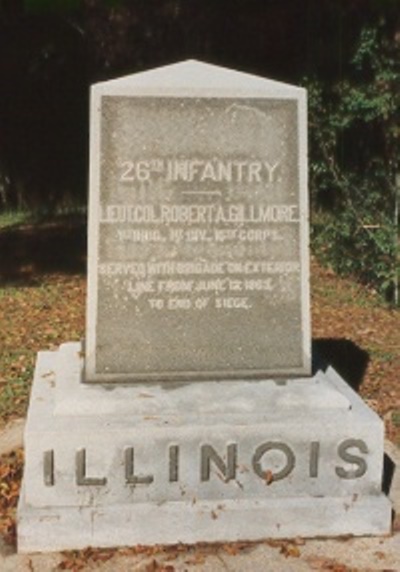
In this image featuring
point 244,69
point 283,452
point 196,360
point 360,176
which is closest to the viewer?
point 283,452

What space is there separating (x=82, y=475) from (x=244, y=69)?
47.5 feet

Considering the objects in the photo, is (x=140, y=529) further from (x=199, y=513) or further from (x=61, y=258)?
(x=61, y=258)

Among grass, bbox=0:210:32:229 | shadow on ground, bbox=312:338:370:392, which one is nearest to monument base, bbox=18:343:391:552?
shadow on ground, bbox=312:338:370:392

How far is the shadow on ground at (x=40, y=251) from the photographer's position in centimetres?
1134

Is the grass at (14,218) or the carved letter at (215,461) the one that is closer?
the carved letter at (215,461)

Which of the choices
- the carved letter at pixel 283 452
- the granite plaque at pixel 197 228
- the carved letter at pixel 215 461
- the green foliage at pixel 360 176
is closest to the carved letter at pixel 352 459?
the carved letter at pixel 283 452

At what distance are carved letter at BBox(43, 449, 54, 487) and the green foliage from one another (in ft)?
18.6

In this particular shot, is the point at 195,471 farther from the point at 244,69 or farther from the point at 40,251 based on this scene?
the point at 244,69

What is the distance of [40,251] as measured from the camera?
12594 mm

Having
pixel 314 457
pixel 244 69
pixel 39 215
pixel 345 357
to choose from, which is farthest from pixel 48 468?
pixel 244 69

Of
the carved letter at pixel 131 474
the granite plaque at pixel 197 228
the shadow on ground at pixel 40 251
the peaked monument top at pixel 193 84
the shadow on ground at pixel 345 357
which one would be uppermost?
the peaked monument top at pixel 193 84

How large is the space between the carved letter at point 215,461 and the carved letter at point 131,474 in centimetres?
25

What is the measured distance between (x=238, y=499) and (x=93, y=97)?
2.07m

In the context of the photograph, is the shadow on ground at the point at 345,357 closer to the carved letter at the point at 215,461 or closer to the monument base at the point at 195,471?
the monument base at the point at 195,471
